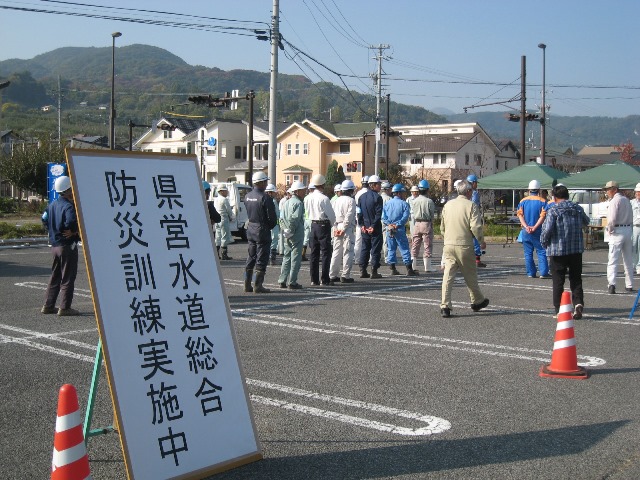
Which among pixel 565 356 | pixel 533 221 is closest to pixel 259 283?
pixel 533 221

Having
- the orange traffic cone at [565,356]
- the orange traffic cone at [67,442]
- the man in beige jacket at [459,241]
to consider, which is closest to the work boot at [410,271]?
the man in beige jacket at [459,241]

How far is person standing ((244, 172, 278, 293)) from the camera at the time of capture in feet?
42.0

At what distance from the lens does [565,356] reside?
716cm

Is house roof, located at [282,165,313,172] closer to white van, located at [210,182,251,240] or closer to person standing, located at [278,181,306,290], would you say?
white van, located at [210,182,251,240]

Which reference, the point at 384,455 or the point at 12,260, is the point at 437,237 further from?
the point at 384,455

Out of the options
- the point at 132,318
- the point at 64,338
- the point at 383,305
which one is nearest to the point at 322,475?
the point at 132,318

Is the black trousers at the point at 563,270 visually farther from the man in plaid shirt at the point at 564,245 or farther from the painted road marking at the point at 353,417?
the painted road marking at the point at 353,417

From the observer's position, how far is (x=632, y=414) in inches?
237

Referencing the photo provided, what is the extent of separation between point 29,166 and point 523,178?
36011mm

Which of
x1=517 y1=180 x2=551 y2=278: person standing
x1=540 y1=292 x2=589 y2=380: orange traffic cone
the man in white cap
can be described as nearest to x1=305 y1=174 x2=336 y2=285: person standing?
x1=517 y1=180 x2=551 y2=278: person standing

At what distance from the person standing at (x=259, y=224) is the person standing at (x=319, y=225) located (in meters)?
1.25

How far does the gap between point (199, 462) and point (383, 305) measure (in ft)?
25.1

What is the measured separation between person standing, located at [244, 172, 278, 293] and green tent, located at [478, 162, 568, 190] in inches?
592

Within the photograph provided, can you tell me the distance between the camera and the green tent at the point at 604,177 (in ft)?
80.3
